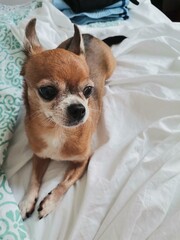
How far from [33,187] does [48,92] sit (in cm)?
29

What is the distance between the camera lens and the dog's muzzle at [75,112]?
90 centimetres

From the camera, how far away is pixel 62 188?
3.21 feet

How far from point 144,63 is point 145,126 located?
353 mm

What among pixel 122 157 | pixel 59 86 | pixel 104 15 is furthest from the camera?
pixel 104 15

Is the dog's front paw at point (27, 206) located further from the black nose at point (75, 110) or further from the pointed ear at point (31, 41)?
the pointed ear at point (31, 41)

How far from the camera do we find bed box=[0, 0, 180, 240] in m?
0.84

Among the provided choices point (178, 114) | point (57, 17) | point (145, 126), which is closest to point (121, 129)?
point (145, 126)

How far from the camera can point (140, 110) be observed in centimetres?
119

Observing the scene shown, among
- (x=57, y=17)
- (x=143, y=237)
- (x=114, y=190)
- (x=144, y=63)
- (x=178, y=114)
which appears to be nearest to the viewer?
(x=143, y=237)

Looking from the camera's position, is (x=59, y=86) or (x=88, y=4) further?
(x=88, y=4)

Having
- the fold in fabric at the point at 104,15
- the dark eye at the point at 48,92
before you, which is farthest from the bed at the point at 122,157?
the dark eye at the point at 48,92

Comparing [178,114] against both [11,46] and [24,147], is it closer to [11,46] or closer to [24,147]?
[24,147]

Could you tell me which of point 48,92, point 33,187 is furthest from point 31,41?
point 33,187

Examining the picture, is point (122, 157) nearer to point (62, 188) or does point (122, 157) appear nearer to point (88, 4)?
point (62, 188)
